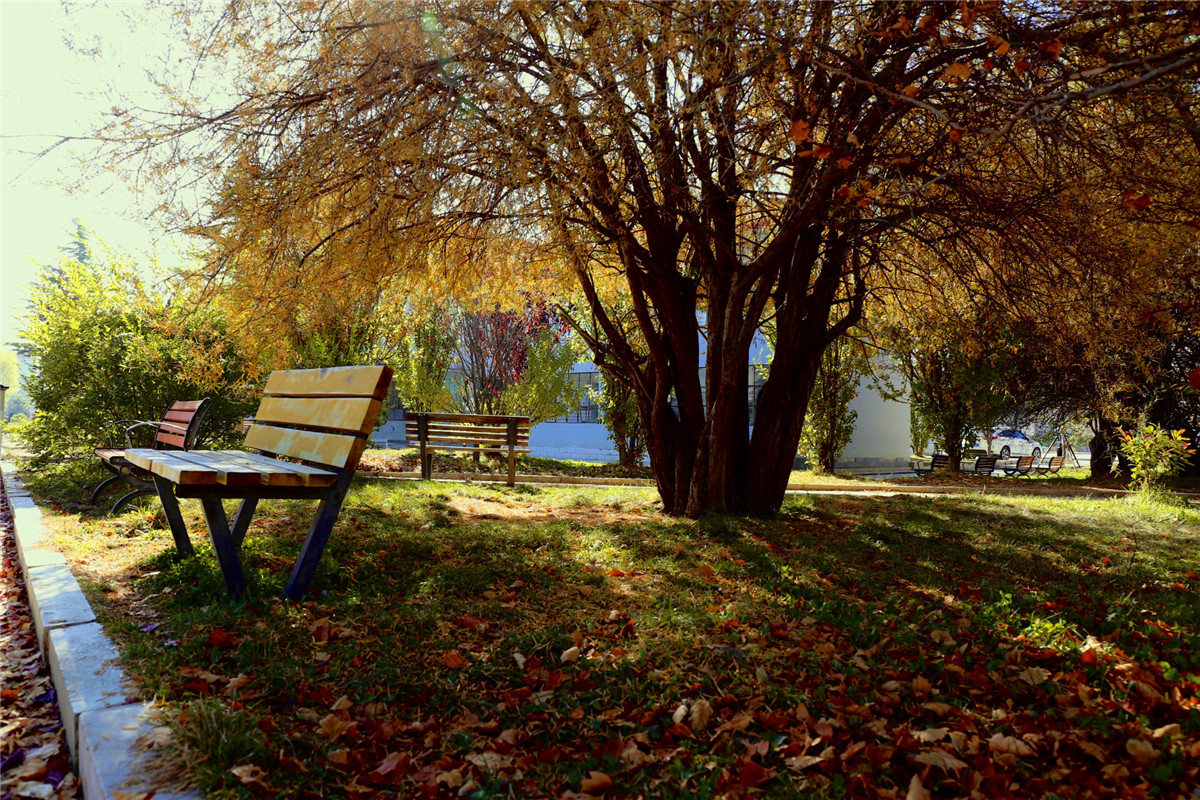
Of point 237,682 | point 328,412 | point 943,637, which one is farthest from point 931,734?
point 328,412

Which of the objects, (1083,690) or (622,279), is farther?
(622,279)

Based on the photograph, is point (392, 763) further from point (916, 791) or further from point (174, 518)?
point (174, 518)

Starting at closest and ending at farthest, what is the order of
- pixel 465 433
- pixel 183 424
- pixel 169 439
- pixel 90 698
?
pixel 90 698 < pixel 183 424 < pixel 169 439 < pixel 465 433

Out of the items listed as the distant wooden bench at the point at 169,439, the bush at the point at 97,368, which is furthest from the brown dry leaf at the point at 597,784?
the bush at the point at 97,368

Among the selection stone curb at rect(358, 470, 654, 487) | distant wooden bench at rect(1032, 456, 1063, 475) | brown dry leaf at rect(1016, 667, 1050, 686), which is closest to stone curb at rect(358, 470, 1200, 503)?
stone curb at rect(358, 470, 654, 487)

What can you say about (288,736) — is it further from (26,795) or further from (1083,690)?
(1083,690)

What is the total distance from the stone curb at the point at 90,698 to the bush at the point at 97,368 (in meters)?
5.88

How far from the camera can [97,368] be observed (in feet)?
31.6

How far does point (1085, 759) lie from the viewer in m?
2.44

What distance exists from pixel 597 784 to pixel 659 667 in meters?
0.90

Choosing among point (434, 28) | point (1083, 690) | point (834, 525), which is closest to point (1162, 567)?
point (834, 525)

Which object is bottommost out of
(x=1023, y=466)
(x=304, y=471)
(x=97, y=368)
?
(x=1023, y=466)

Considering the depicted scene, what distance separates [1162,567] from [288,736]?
19.9 ft

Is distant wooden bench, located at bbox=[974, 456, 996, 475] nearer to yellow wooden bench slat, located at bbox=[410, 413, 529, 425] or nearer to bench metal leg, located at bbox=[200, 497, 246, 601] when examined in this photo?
yellow wooden bench slat, located at bbox=[410, 413, 529, 425]
